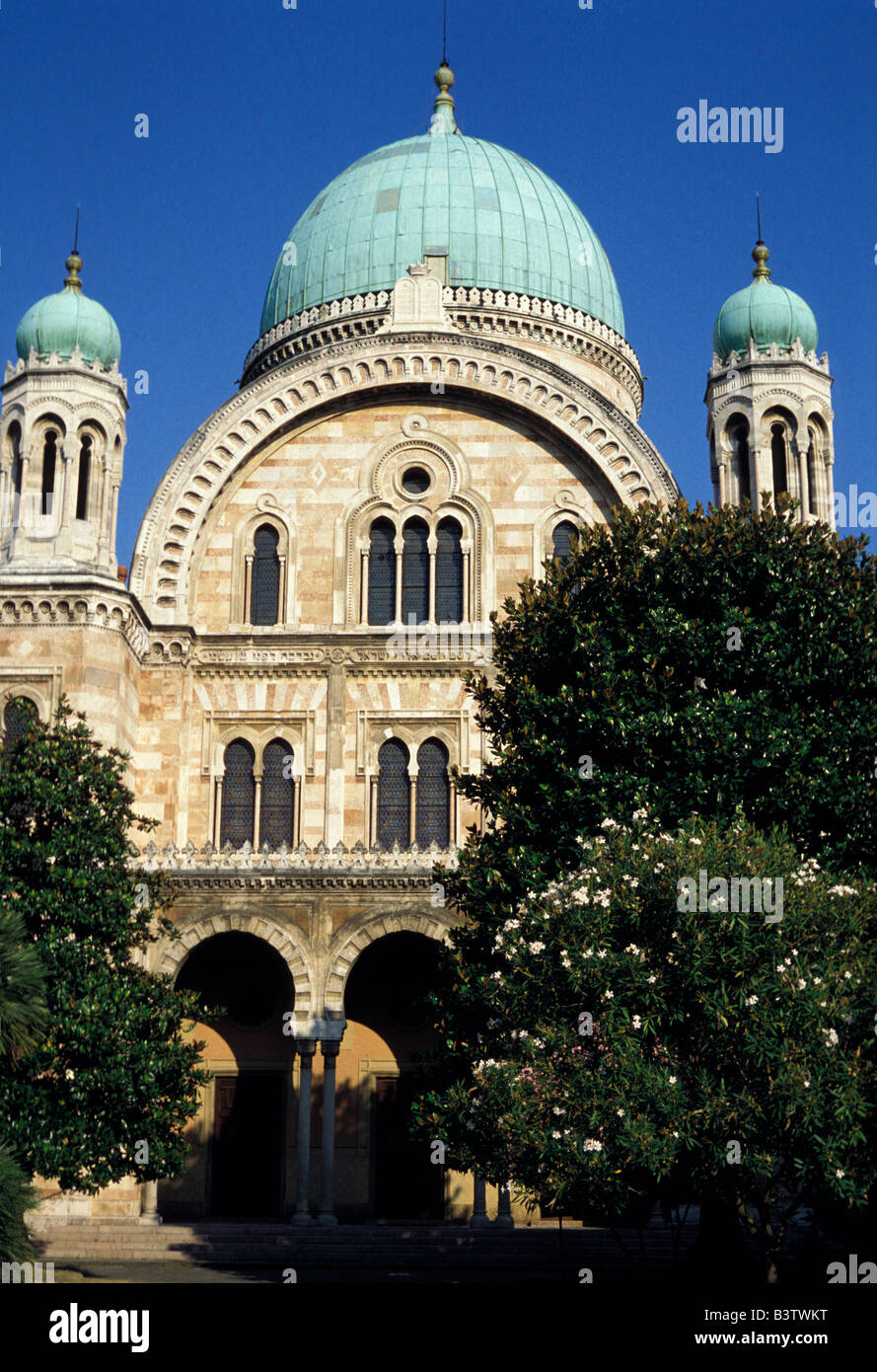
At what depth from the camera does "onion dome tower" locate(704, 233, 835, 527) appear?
34.9 m

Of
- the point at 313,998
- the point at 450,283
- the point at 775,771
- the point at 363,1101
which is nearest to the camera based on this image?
the point at 775,771

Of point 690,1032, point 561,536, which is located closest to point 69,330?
point 561,536

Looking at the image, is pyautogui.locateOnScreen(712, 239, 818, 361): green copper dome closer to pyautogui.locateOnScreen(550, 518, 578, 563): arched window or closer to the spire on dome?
pyautogui.locateOnScreen(550, 518, 578, 563): arched window

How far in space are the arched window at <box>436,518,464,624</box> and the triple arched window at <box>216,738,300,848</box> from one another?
4.34 m

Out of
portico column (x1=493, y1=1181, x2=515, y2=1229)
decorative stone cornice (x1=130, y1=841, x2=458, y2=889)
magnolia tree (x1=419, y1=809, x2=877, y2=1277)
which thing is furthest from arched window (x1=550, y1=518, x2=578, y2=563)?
magnolia tree (x1=419, y1=809, x2=877, y2=1277)

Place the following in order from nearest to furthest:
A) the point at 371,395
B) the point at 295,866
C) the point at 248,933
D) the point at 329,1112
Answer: the point at 329,1112 < the point at 248,933 < the point at 295,866 < the point at 371,395

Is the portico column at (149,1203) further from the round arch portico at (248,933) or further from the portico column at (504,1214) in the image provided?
A: the portico column at (504,1214)

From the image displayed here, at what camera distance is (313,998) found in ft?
102

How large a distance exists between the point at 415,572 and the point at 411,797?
16.0ft

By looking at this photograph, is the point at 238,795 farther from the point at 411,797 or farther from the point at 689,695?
the point at 689,695

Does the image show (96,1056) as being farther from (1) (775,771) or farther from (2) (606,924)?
(1) (775,771)

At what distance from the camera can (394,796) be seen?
34375 millimetres

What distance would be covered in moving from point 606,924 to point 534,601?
622cm
